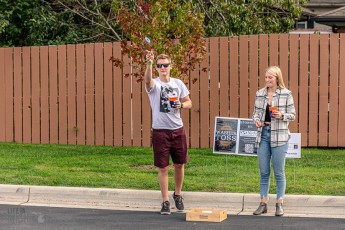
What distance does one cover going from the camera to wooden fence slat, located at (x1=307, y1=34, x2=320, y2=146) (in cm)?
1521

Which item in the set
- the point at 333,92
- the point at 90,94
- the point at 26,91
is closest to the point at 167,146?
the point at 333,92

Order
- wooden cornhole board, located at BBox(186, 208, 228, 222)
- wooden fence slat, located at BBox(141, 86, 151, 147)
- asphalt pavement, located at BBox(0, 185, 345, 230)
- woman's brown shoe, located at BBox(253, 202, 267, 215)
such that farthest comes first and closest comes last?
wooden fence slat, located at BBox(141, 86, 151, 147), woman's brown shoe, located at BBox(253, 202, 267, 215), wooden cornhole board, located at BBox(186, 208, 228, 222), asphalt pavement, located at BBox(0, 185, 345, 230)

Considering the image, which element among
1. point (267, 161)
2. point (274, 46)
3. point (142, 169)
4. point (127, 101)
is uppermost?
point (274, 46)

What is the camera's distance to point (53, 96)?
1675cm

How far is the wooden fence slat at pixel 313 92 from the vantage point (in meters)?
15.2

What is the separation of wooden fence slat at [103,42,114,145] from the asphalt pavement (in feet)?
17.8

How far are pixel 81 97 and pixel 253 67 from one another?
345 cm

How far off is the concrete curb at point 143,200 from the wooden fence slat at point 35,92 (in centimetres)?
594

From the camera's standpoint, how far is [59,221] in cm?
935

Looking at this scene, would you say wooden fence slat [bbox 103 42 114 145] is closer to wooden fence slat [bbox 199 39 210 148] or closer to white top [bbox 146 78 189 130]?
wooden fence slat [bbox 199 39 210 148]

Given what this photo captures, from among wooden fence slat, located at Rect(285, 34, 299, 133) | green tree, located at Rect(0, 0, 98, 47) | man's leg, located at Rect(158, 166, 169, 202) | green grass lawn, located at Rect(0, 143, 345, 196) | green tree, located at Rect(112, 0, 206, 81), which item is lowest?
green grass lawn, located at Rect(0, 143, 345, 196)

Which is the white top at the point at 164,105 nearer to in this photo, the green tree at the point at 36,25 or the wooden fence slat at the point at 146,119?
the wooden fence slat at the point at 146,119

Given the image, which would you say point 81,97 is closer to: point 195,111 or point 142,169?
point 195,111

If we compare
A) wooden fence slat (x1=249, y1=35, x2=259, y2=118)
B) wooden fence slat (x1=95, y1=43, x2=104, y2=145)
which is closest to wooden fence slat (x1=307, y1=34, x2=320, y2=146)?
wooden fence slat (x1=249, y1=35, x2=259, y2=118)
